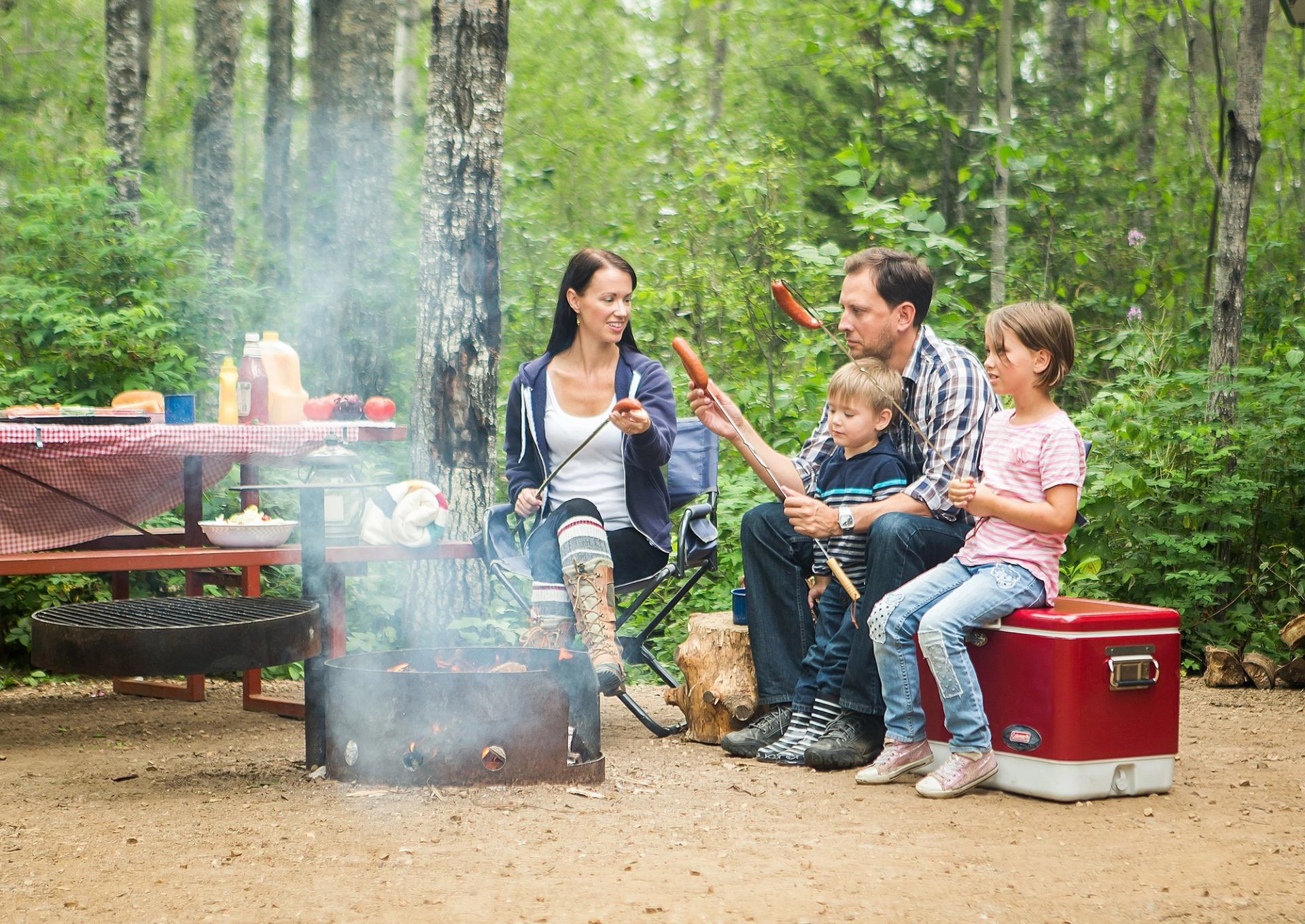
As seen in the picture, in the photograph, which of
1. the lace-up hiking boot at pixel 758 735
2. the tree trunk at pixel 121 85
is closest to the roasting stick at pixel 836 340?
the lace-up hiking boot at pixel 758 735

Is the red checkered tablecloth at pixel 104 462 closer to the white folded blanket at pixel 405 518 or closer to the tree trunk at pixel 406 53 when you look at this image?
the white folded blanket at pixel 405 518

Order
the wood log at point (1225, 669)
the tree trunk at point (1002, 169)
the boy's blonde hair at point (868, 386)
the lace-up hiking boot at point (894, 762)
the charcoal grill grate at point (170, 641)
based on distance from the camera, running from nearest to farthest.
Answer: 1. the charcoal grill grate at point (170, 641)
2. the lace-up hiking boot at point (894, 762)
3. the boy's blonde hair at point (868, 386)
4. the wood log at point (1225, 669)
5. the tree trunk at point (1002, 169)

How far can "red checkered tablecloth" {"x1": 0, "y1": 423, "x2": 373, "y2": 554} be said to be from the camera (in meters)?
3.62

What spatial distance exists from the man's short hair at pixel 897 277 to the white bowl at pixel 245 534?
1.98 metres

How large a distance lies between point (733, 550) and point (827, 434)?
2213mm

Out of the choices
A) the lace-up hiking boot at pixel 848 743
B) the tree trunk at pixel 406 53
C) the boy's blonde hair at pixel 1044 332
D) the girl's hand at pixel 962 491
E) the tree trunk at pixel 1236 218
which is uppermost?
the tree trunk at pixel 406 53

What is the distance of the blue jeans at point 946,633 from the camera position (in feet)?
10.1

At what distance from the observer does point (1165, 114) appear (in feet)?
46.5

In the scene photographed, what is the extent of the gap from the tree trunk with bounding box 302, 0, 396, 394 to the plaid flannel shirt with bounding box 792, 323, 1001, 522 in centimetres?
446

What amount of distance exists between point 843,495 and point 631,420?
25.7 inches

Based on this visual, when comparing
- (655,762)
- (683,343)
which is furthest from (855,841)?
(683,343)

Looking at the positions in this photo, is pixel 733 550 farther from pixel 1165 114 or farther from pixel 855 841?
pixel 1165 114

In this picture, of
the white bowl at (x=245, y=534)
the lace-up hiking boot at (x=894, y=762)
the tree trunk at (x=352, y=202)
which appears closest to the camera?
the lace-up hiking boot at (x=894, y=762)

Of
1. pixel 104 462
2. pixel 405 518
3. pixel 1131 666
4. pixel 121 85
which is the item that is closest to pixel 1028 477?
pixel 1131 666
